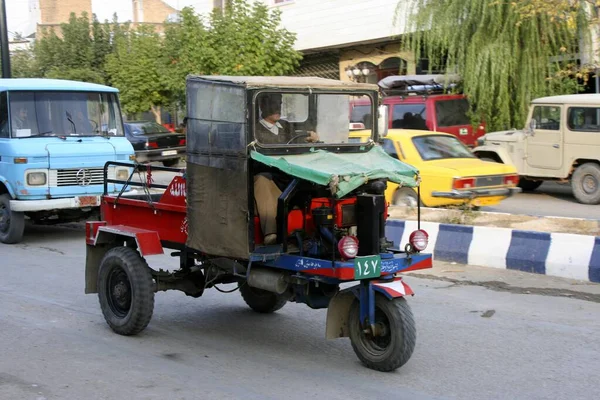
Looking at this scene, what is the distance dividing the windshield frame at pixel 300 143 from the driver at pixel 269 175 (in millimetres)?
73

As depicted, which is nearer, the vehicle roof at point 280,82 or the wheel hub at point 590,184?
the vehicle roof at point 280,82

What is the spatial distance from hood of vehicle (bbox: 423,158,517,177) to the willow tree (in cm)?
553

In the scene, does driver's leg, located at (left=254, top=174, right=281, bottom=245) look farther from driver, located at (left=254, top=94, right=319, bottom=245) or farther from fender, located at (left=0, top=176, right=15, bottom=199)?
fender, located at (left=0, top=176, right=15, bottom=199)

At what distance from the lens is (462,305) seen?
8.12 m

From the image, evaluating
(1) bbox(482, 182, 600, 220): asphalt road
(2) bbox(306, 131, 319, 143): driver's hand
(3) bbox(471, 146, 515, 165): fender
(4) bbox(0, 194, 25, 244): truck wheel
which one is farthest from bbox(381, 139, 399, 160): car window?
(2) bbox(306, 131, 319, 143): driver's hand

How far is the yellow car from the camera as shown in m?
12.6

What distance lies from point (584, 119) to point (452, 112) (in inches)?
157

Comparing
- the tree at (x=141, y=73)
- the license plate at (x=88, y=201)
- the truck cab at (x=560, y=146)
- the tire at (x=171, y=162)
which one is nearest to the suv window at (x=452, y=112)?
the truck cab at (x=560, y=146)

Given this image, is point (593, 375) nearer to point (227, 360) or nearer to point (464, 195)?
point (227, 360)

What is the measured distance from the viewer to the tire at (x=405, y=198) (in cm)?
1317

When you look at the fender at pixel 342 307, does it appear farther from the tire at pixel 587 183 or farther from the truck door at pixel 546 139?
the truck door at pixel 546 139

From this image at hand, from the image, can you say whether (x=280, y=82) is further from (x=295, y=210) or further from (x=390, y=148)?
(x=390, y=148)

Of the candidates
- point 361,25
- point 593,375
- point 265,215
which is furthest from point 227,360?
point 361,25

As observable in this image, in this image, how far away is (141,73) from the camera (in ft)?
102
